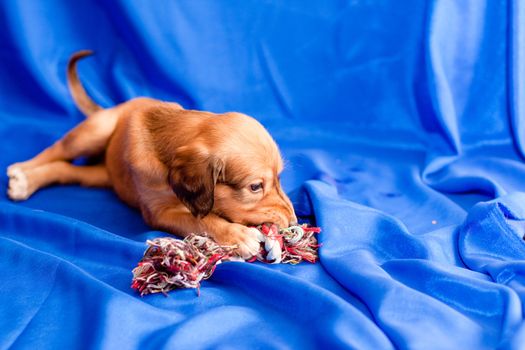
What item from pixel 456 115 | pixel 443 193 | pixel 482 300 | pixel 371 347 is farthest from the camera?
pixel 456 115

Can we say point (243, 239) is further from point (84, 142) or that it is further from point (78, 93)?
point (78, 93)

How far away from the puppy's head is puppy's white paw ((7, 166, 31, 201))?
1.16 m

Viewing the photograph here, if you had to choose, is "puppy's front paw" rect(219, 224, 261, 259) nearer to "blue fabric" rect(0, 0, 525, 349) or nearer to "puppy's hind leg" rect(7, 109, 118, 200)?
"blue fabric" rect(0, 0, 525, 349)

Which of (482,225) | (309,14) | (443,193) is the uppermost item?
(309,14)

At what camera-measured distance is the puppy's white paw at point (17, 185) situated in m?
3.37

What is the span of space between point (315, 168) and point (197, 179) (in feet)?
4.19

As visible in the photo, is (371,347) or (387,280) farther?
(387,280)

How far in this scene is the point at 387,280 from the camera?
2318mm

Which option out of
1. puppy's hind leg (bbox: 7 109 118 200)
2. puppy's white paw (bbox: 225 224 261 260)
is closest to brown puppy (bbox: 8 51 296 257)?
puppy's white paw (bbox: 225 224 261 260)

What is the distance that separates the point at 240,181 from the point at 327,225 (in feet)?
1.57

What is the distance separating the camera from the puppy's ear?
264cm

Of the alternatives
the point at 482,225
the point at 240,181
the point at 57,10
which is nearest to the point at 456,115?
the point at 482,225

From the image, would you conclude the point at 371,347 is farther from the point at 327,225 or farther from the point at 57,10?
the point at 57,10

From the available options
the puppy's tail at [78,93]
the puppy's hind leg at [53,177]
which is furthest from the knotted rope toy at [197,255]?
the puppy's tail at [78,93]
